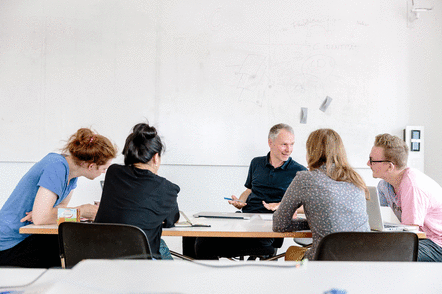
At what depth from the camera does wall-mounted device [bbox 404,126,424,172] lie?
376cm

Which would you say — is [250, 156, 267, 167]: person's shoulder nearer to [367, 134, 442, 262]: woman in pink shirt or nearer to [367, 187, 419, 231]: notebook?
[367, 134, 442, 262]: woman in pink shirt

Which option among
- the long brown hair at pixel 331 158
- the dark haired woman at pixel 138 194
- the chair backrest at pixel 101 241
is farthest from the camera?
the long brown hair at pixel 331 158

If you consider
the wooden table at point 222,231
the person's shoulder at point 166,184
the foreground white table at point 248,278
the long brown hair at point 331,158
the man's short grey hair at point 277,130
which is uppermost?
the man's short grey hair at point 277,130

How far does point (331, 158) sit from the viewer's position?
2004 millimetres

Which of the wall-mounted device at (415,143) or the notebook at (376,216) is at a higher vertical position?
the wall-mounted device at (415,143)

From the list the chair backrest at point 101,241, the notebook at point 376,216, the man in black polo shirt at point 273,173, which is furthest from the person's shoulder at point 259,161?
the chair backrest at point 101,241

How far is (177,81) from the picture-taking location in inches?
147

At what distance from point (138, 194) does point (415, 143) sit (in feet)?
9.88

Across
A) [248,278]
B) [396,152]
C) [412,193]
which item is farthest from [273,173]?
[248,278]

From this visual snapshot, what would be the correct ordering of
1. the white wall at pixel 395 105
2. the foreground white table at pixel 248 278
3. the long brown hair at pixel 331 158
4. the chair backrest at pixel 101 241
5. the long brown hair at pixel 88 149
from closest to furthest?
the foreground white table at pixel 248 278
the chair backrest at pixel 101 241
the long brown hair at pixel 331 158
the long brown hair at pixel 88 149
the white wall at pixel 395 105

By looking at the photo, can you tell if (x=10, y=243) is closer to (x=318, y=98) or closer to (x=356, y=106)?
(x=318, y=98)

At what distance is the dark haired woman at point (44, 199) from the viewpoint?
201cm

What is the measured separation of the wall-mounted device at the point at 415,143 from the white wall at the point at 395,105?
66mm

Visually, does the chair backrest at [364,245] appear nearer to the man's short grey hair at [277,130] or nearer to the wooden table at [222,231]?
the wooden table at [222,231]
